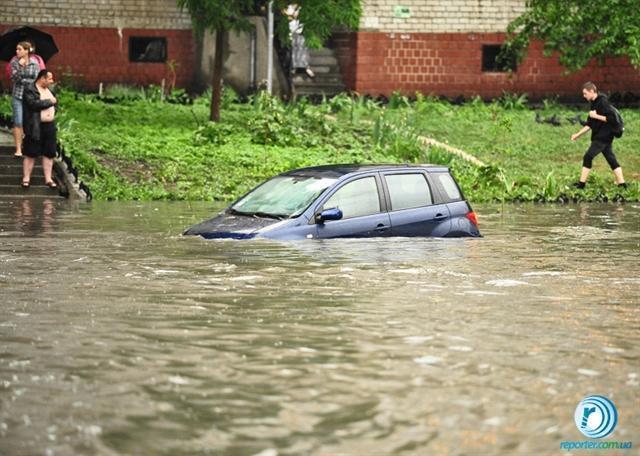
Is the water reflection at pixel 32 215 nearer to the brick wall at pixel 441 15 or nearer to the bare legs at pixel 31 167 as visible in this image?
the bare legs at pixel 31 167

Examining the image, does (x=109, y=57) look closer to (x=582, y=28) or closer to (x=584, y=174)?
(x=582, y=28)

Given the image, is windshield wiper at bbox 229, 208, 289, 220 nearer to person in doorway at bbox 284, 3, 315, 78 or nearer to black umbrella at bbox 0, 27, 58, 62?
black umbrella at bbox 0, 27, 58, 62

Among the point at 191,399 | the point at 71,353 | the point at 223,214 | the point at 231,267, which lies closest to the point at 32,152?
the point at 223,214

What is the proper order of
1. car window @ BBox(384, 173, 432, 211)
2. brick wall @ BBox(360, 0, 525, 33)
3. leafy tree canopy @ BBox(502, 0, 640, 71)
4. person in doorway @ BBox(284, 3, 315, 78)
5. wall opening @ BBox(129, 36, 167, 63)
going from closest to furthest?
car window @ BBox(384, 173, 432, 211), leafy tree canopy @ BBox(502, 0, 640, 71), person in doorway @ BBox(284, 3, 315, 78), brick wall @ BBox(360, 0, 525, 33), wall opening @ BBox(129, 36, 167, 63)

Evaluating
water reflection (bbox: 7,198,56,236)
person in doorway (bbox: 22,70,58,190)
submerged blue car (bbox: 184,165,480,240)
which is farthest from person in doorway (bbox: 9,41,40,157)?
submerged blue car (bbox: 184,165,480,240)

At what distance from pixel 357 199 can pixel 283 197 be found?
0.85m

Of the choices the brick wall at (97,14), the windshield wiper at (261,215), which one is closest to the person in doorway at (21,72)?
the windshield wiper at (261,215)

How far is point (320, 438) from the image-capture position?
842 centimetres

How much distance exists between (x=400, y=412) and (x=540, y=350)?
2.46 m

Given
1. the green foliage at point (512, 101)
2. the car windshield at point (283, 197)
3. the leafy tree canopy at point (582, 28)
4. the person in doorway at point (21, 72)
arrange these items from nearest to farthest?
the car windshield at point (283, 197)
the person in doorway at point (21, 72)
the leafy tree canopy at point (582, 28)
the green foliage at point (512, 101)

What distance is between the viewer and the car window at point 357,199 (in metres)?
18.0

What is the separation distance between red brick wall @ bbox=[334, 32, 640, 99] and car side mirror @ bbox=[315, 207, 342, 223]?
82.7ft

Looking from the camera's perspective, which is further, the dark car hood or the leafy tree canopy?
the leafy tree canopy

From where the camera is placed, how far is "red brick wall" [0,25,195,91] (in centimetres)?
4231
